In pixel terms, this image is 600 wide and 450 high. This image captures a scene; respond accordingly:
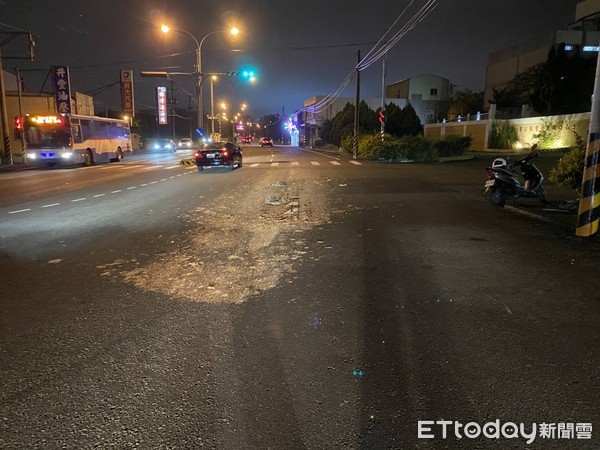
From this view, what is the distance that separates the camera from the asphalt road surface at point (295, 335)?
116 inches

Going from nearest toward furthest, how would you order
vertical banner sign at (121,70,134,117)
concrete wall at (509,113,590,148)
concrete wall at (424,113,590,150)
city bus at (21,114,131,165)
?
city bus at (21,114,131,165)
concrete wall at (509,113,590,148)
concrete wall at (424,113,590,150)
vertical banner sign at (121,70,134,117)

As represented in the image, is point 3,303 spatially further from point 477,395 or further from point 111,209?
point 111,209

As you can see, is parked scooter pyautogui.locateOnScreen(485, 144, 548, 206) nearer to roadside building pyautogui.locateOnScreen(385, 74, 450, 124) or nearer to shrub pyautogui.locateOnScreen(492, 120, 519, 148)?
shrub pyautogui.locateOnScreen(492, 120, 519, 148)

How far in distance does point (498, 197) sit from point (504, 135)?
32109 millimetres

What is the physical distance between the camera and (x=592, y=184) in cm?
790

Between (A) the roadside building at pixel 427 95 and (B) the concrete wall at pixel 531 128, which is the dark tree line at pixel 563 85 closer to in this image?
(B) the concrete wall at pixel 531 128

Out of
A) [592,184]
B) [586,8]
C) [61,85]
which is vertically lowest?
[592,184]

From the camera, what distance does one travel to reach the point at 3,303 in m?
5.06

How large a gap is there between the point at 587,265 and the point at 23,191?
54.9ft

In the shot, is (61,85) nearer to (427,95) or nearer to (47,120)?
(47,120)

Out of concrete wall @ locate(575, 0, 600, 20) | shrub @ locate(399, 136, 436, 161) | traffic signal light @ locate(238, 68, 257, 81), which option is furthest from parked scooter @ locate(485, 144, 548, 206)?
concrete wall @ locate(575, 0, 600, 20)
